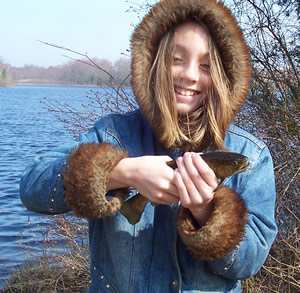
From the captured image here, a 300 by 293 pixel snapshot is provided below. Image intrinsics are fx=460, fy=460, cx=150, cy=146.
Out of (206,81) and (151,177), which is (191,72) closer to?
(206,81)

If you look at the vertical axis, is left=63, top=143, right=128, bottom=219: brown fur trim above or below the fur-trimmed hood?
below

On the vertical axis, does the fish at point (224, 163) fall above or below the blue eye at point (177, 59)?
below

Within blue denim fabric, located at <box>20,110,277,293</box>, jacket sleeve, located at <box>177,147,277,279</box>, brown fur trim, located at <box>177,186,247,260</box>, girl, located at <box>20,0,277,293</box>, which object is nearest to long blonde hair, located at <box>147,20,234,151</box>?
girl, located at <box>20,0,277,293</box>

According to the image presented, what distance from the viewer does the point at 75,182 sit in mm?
2018

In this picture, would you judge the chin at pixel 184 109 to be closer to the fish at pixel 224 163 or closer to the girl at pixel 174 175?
the girl at pixel 174 175

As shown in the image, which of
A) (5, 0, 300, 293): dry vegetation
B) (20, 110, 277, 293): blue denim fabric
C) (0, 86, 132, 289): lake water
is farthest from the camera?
(0, 86, 132, 289): lake water

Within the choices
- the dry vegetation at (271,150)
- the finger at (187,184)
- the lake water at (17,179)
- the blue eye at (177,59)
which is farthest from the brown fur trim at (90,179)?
the lake water at (17,179)

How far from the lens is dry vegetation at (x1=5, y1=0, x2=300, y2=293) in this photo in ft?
16.0

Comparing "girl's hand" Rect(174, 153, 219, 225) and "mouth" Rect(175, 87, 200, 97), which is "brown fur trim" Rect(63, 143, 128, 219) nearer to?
"girl's hand" Rect(174, 153, 219, 225)

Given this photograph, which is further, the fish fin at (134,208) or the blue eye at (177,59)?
the blue eye at (177,59)

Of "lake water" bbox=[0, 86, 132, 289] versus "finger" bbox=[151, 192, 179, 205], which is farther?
"lake water" bbox=[0, 86, 132, 289]

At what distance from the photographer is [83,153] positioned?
2.04 m

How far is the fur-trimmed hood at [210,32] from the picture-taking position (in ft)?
7.58

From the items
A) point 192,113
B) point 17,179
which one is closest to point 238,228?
point 192,113
